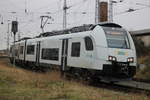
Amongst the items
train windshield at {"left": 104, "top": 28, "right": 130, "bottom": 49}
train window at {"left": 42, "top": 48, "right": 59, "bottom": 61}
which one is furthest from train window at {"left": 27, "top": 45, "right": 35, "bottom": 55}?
train windshield at {"left": 104, "top": 28, "right": 130, "bottom": 49}

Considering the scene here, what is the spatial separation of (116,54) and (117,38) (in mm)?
1137

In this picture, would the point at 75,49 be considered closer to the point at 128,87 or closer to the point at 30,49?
the point at 128,87

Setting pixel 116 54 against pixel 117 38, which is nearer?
pixel 116 54

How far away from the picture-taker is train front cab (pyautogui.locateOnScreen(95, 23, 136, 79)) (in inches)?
554

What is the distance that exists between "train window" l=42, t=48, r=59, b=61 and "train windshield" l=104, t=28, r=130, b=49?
15.5 ft

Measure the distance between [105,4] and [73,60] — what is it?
29959 millimetres

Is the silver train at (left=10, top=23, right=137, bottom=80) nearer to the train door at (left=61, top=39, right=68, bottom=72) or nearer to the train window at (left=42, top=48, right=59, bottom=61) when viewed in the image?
the train door at (left=61, top=39, right=68, bottom=72)

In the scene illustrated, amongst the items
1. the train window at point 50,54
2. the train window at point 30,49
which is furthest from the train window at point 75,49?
the train window at point 30,49

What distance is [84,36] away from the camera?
15438 mm

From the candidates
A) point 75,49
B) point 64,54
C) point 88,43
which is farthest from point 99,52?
point 64,54

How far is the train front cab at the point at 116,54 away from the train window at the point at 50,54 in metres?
4.79

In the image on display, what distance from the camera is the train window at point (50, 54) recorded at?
62.1 ft

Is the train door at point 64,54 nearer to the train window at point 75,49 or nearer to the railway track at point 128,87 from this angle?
the train window at point 75,49

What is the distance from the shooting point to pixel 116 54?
47.1ft
